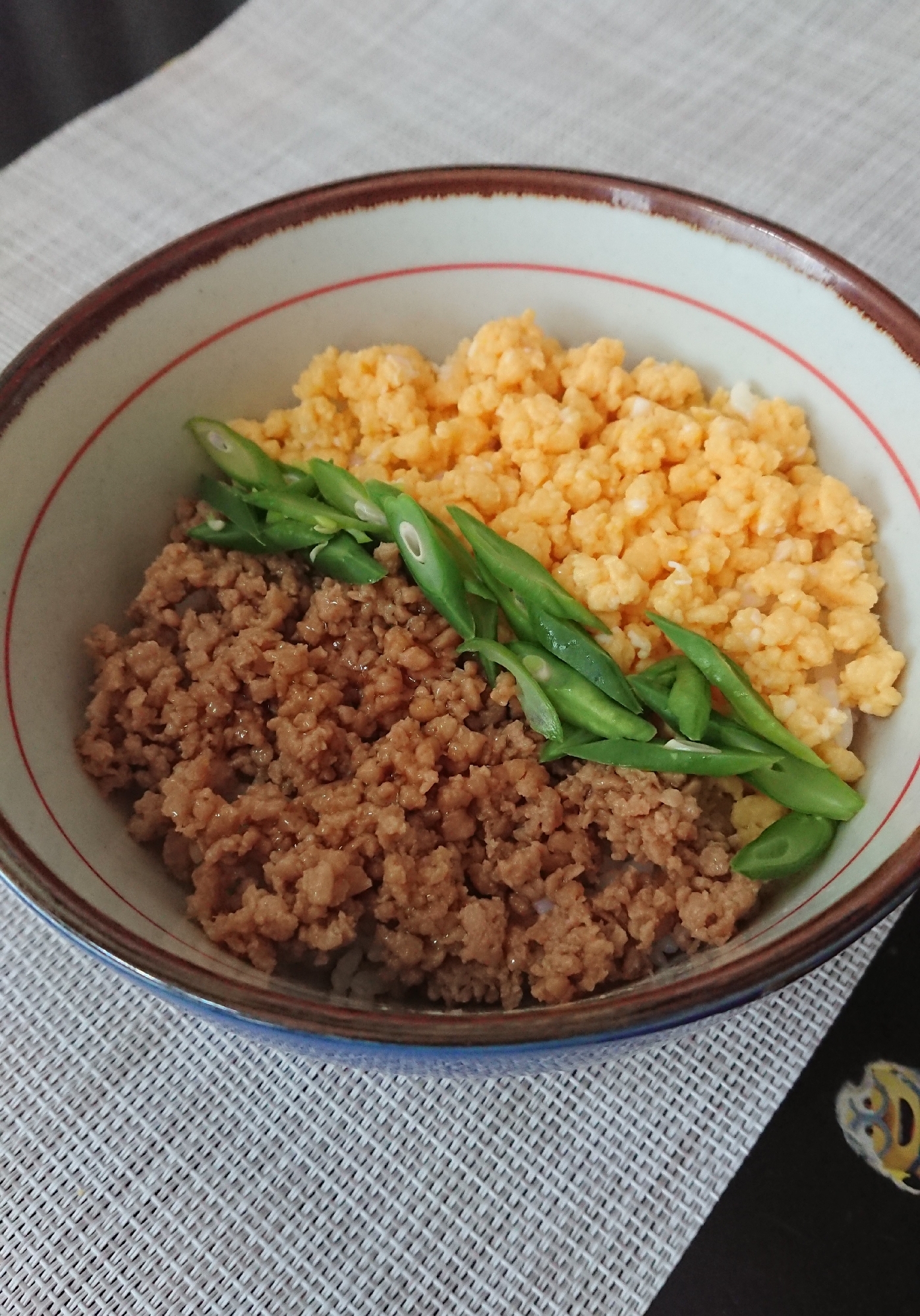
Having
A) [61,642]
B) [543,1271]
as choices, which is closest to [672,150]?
[61,642]

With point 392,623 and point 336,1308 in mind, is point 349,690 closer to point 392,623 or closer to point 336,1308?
point 392,623

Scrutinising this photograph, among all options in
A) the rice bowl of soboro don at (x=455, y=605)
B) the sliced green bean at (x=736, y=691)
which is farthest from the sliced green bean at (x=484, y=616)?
the sliced green bean at (x=736, y=691)

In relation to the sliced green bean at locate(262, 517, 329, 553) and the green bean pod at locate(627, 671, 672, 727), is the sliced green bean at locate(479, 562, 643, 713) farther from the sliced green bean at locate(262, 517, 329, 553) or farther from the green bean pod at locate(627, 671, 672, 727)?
the sliced green bean at locate(262, 517, 329, 553)

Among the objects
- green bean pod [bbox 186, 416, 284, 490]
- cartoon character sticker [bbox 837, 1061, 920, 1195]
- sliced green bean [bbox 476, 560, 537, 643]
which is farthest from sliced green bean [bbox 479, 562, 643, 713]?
cartoon character sticker [bbox 837, 1061, 920, 1195]

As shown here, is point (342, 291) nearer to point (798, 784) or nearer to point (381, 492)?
point (381, 492)

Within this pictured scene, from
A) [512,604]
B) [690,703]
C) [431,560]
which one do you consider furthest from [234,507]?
[690,703]

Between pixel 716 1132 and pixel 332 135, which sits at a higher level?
pixel 332 135

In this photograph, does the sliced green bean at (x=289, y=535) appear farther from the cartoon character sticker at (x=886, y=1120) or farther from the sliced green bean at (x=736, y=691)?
the cartoon character sticker at (x=886, y=1120)
